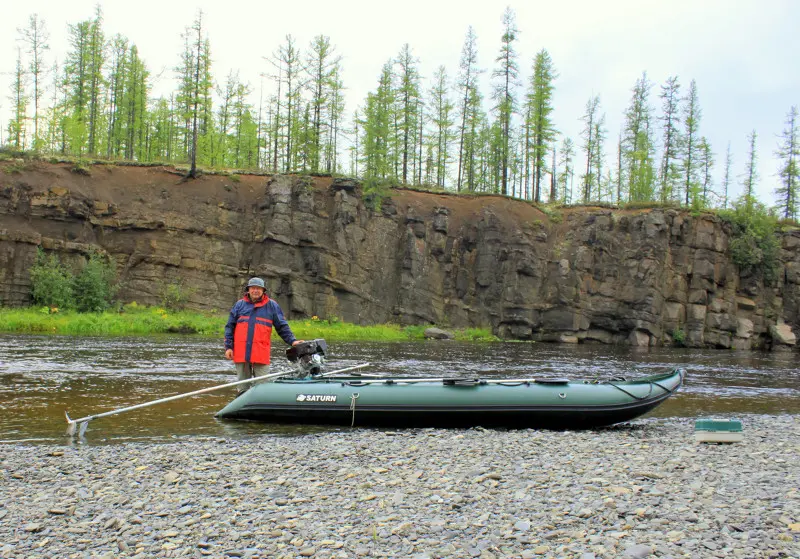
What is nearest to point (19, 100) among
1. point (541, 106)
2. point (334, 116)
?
point (334, 116)

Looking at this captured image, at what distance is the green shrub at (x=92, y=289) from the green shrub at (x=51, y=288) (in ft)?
1.24

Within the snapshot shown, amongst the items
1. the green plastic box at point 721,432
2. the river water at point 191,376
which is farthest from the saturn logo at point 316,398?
the green plastic box at point 721,432

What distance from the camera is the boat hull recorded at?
9.97 m

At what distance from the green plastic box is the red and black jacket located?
22.2ft

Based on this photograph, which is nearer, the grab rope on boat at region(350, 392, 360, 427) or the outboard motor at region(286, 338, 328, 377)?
the grab rope on boat at region(350, 392, 360, 427)

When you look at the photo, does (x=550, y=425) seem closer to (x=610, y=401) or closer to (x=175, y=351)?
(x=610, y=401)

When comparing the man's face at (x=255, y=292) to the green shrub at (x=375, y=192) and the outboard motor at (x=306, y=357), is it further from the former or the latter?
the green shrub at (x=375, y=192)

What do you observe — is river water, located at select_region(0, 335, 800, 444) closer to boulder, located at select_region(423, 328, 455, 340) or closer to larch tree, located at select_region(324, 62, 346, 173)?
boulder, located at select_region(423, 328, 455, 340)

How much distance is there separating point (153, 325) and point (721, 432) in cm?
2680

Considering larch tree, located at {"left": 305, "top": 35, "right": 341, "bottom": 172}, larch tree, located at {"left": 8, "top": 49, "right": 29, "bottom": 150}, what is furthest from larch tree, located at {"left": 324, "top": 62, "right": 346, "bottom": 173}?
larch tree, located at {"left": 8, "top": 49, "right": 29, "bottom": 150}

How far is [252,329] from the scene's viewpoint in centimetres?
1033

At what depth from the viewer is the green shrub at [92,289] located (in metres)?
31.0

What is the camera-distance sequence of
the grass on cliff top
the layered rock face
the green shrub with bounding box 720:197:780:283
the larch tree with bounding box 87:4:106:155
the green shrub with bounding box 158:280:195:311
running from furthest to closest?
the larch tree with bounding box 87:4:106:155 < the green shrub with bounding box 720:197:780:283 < the layered rock face < the green shrub with bounding box 158:280:195:311 < the grass on cliff top

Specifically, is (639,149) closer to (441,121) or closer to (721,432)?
(441,121)
